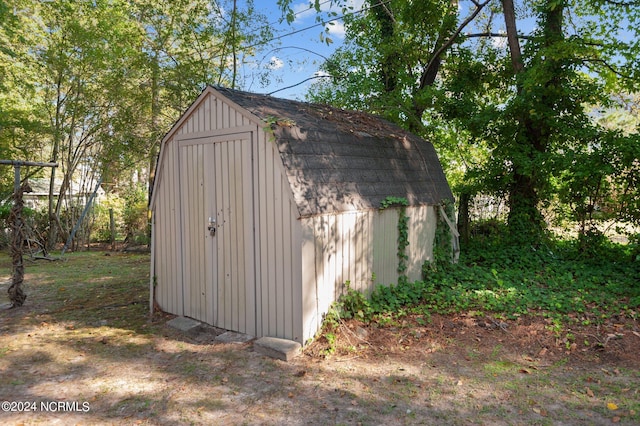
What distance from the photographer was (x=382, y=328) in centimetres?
517

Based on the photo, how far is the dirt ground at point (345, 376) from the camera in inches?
133

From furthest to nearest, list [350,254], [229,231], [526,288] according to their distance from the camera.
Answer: [526,288], [229,231], [350,254]

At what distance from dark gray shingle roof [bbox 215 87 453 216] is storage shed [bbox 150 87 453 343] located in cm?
2

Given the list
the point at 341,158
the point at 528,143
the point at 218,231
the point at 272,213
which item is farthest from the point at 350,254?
the point at 528,143

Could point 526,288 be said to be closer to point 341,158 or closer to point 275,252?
point 341,158

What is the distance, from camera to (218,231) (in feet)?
18.1

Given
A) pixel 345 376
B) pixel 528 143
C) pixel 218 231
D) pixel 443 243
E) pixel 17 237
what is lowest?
pixel 345 376

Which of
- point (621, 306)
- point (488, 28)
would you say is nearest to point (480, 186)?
point (621, 306)

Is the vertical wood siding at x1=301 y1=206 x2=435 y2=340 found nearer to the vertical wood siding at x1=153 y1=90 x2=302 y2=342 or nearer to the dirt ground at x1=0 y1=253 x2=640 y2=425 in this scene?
the vertical wood siding at x1=153 y1=90 x2=302 y2=342

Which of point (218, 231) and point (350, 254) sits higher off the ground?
point (218, 231)

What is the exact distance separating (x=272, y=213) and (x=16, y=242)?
14.7 feet

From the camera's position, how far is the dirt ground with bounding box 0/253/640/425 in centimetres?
339

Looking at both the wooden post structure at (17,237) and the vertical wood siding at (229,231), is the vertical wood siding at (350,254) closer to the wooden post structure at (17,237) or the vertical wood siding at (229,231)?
the vertical wood siding at (229,231)

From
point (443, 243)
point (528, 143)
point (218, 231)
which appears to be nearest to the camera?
point (218, 231)
